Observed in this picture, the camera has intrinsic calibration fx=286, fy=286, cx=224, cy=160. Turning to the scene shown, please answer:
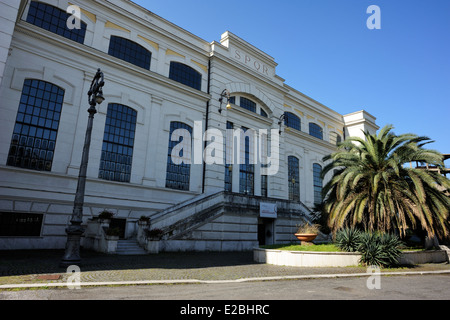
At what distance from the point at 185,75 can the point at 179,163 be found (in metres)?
7.68

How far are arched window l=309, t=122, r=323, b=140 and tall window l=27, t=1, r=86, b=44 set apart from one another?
26.7m

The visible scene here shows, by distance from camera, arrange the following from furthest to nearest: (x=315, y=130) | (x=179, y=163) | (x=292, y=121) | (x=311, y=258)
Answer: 1. (x=315, y=130)
2. (x=292, y=121)
3. (x=179, y=163)
4. (x=311, y=258)

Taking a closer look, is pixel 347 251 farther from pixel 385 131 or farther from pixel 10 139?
pixel 10 139

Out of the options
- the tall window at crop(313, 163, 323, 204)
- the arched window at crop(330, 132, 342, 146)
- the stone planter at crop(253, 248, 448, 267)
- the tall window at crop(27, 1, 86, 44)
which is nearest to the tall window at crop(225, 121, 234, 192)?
the stone planter at crop(253, 248, 448, 267)

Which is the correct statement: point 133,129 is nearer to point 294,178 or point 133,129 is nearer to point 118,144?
point 118,144

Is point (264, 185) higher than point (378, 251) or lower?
higher

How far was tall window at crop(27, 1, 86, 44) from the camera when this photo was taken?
17.4 meters

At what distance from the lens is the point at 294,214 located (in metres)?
23.6

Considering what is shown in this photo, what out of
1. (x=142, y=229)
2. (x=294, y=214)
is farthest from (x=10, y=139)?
(x=294, y=214)

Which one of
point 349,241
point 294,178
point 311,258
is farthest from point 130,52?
point 294,178

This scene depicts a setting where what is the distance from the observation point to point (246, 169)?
86.5ft
